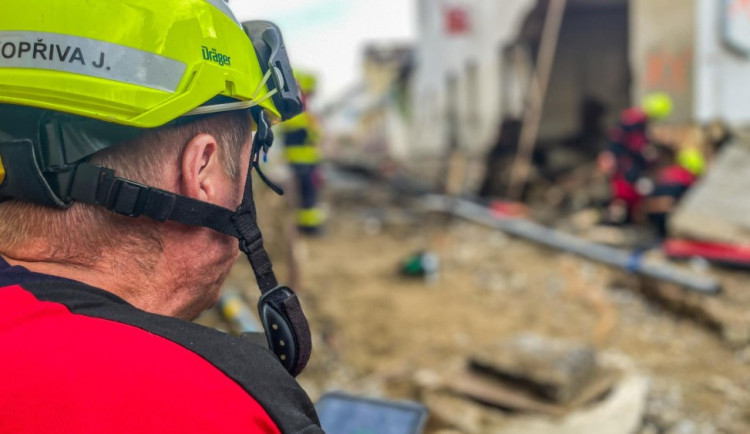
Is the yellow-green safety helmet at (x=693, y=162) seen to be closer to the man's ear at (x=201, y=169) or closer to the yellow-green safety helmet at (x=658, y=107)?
the yellow-green safety helmet at (x=658, y=107)

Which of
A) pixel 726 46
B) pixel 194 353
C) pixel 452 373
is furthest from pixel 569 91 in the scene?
pixel 194 353

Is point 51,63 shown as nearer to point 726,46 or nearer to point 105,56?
point 105,56

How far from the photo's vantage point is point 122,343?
36.3 inches

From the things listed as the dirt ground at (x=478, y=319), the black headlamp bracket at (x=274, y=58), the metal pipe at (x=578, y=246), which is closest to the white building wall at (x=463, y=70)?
the metal pipe at (x=578, y=246)

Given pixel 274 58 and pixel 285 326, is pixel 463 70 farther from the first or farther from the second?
pixel 285 326

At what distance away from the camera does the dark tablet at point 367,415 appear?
1.98 m

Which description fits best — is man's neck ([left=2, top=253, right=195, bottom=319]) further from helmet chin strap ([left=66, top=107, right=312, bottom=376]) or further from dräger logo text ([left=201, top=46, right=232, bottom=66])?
dräger logo text ([left=201, top=46, right=232, bottom=66])

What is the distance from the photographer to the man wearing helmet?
34.4 inches

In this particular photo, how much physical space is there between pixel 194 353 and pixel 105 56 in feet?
1.70

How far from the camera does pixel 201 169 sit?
47.5 inches

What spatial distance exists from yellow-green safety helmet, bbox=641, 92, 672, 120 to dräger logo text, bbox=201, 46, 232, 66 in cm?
860

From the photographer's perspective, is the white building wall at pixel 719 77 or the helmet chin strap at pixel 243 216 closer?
the helmet chin strap at pixel 243 216

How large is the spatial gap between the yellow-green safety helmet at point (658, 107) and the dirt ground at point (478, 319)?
247 cm

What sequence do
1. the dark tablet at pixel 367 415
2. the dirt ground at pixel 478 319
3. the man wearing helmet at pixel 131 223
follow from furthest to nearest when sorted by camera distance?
the dirt ground at pixel 478 319 → the dark tablet at pixel 367 415 → the man wearing helmet at pixel 131 223
